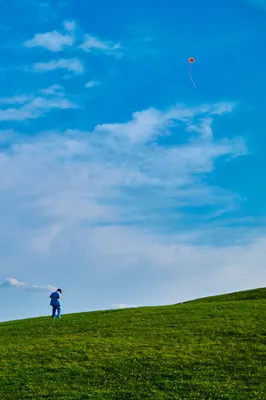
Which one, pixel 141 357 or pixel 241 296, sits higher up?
pixel 241 296

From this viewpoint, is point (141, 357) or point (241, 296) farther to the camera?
point (241, 296)

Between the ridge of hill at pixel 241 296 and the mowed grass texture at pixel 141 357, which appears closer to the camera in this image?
the mowed grass texture at pixel 141 357

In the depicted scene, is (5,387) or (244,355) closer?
(5,387)

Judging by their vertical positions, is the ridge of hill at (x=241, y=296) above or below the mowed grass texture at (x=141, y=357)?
above

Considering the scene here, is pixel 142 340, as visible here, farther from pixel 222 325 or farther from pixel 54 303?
pixel 54 303

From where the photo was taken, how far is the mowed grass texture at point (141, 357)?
27.8 meters

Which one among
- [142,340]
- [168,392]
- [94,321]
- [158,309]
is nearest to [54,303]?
[94,321]

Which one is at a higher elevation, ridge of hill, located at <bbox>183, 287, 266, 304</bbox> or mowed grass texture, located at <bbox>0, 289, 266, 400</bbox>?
ridge of hill, located at <bbox>183, 287, 266, 304</bbox>

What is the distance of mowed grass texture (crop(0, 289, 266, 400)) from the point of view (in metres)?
27.8

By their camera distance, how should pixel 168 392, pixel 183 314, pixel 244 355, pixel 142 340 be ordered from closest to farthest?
pixel 168 392, pixel 244 355, pixel 142 340, pixel 183 314

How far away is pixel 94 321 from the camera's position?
1807 inches

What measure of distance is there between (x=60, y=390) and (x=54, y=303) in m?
23.0

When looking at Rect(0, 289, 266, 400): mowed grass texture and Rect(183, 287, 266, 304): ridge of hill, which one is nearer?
Rect(0, 289, 266, 400): mowed grass texture

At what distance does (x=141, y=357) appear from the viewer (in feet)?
108
